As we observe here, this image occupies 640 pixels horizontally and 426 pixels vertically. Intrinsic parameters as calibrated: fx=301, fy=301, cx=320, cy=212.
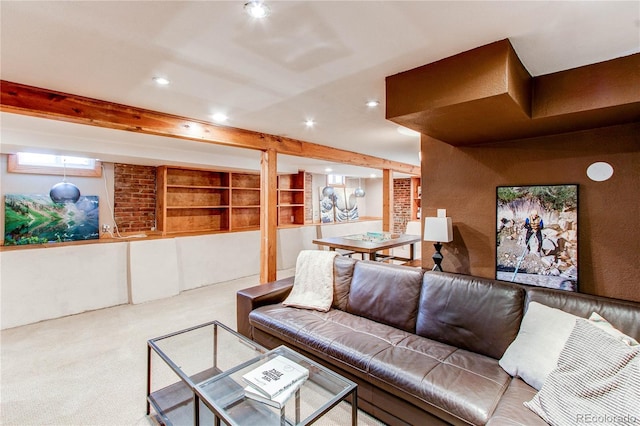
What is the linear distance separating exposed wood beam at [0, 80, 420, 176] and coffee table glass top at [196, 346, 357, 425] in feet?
8.11

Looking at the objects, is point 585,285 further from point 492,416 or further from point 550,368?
point 492,416

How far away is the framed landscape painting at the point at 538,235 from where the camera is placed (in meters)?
2.19

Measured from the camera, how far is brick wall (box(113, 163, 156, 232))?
188 inches

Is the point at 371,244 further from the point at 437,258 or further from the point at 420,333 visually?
the point at 420,333

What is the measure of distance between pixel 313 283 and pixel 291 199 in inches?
183

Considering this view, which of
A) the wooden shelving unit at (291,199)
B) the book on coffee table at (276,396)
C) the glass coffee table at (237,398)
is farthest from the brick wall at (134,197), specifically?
the book on coffee table at (276,396)

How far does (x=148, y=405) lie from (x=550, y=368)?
2390 mm

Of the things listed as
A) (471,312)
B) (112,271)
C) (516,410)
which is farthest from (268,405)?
(112,271)

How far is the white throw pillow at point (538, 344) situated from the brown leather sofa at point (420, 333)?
65mm

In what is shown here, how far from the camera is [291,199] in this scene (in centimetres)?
746

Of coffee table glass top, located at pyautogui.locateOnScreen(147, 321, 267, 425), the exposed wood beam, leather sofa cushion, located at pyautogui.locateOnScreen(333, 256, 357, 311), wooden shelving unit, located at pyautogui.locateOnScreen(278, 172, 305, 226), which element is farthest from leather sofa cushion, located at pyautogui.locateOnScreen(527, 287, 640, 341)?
wooden shelving unit, located at pyautogui.locateOnScreen(278, 172, 305, 226)

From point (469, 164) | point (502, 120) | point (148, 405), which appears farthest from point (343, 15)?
point (148, 405)

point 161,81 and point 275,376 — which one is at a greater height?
point 161,81

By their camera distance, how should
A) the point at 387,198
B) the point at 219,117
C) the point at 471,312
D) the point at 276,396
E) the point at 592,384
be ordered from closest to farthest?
the point at 592,384, the point at 276,396, the point at 471,312, the point at 219,117, the point at 387,198
